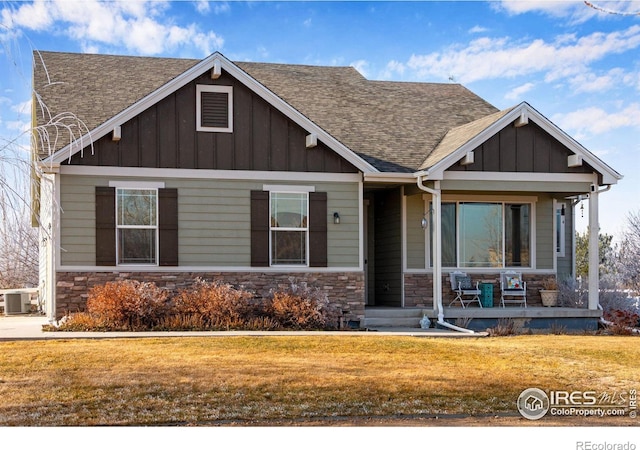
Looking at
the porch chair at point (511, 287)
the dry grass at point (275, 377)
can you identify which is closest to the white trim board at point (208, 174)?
the dry grass at point (275, 377)

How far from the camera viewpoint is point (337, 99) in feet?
68.6

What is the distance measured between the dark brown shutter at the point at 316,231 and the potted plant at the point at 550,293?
538 cm

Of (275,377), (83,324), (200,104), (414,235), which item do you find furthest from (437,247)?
(275,377)

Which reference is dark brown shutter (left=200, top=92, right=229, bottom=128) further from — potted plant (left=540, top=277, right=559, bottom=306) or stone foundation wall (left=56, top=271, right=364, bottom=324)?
potted plant (left=540, top=277, right=559, bottom=306)

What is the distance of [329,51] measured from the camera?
74.5ft

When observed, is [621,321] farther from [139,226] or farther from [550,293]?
[139,226]

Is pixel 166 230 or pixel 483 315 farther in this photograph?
pixel 483 315

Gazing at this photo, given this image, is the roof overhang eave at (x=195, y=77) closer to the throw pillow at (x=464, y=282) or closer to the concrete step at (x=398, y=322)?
the concrete step at (x=398, y=322)

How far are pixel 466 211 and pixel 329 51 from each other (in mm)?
6727

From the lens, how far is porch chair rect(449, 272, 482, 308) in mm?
18203

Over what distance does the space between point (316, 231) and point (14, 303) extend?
29.6ft

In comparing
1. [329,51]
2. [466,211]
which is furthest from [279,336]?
[329,51]

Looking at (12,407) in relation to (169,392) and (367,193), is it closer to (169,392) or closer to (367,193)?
(169,392)

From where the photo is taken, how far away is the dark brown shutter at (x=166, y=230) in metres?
16.2
